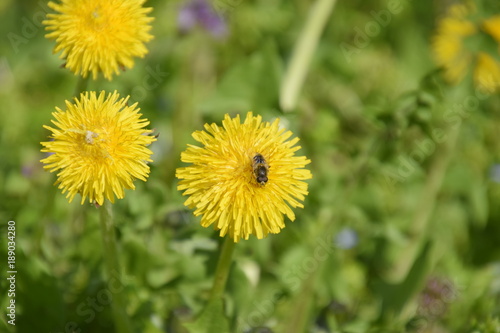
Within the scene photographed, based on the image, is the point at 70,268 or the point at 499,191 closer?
the point at 70,268

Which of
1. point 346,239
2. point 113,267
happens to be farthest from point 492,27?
point 113,267

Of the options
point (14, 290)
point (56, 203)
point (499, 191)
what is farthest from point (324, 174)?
point (14, 290)

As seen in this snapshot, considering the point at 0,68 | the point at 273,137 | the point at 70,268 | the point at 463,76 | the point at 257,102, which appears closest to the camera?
the point at 273,137

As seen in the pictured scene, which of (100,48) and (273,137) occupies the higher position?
(100,48)

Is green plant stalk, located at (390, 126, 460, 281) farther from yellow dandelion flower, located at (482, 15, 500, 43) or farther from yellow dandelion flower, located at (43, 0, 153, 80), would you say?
yellow dandelion flower, located at (43, 0, 153, 80)

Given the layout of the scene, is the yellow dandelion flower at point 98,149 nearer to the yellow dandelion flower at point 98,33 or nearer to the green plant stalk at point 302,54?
the yellow dandelion flower at point 98,33

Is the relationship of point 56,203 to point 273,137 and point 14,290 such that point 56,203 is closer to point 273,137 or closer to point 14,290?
point 14,290

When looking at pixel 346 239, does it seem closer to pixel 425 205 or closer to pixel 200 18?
pixel 425 205

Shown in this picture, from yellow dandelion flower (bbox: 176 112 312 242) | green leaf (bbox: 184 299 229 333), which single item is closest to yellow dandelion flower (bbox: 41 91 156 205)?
yellow dandelion flower (bbox: 176 112 312 242)
